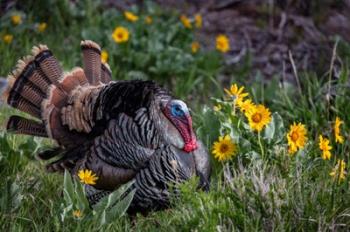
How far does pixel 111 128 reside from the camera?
4242 millimetres

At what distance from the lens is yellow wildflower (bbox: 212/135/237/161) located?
452 centimetres

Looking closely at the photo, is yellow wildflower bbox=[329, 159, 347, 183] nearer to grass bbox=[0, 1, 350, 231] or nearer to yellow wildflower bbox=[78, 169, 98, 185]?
grass bbox=[0, 1, 350, 231]

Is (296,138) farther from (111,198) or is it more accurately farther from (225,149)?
(111,198)

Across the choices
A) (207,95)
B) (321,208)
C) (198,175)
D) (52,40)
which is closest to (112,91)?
(198,175)

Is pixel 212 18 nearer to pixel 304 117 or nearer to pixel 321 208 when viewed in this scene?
pixel 304 117

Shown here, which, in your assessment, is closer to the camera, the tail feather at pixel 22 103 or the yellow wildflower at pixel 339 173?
the yellow wildflower at pixel 339 173

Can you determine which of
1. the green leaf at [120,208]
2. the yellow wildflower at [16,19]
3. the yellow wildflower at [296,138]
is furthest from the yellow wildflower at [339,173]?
the yellow wildflower at [16,19]

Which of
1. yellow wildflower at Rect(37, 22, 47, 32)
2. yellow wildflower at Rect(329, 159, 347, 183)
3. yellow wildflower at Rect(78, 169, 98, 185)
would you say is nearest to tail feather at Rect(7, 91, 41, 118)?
yellow wildflower at Rect(78, 169, 98, 185)

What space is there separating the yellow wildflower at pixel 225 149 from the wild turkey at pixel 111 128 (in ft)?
0.57

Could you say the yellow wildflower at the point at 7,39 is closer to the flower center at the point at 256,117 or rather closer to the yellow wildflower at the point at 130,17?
the yellow wildflower at the point at 130,17

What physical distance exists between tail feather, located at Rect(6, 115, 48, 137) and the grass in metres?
0.18

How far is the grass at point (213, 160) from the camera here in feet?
12.5

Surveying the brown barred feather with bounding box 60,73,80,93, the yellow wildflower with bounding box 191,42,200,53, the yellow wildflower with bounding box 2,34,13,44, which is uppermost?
the brown barred feather with bounding box 60,73,80,93

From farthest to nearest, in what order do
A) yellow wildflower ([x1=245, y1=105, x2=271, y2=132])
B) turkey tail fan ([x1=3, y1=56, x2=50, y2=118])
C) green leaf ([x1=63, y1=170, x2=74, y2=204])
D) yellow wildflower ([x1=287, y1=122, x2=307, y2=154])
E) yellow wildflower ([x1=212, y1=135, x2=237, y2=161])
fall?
turkey tail fan ([x1=3, y1=56, x2=50, y2=118]) → yellow wildflower ([x1=212, y1=135, x2=237, y2=161]) → yellow wildflower ([x1=245, y1=105, x2=271, y2=132]) → yellow wildflower ([x1=287, y1=122, x2=307, y2=154]) → green leaf ([x1=63, y1=170, x2=74, y2=204])
